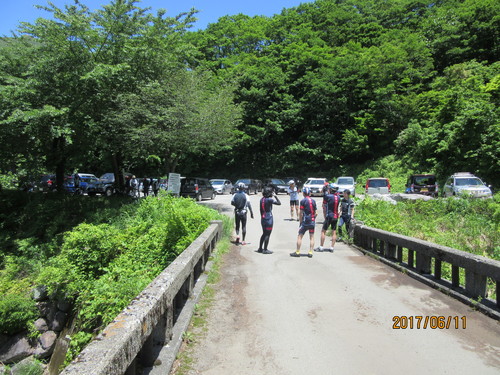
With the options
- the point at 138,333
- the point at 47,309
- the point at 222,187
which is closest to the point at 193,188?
the point at 222,187

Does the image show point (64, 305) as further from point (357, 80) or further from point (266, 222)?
point (357, 80)

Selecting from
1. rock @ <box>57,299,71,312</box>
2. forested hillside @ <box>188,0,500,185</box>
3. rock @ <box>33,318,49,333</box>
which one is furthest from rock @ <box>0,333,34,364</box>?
forested hillside @ <box>188,0,500,185</box>

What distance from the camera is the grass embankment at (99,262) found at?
6.71m

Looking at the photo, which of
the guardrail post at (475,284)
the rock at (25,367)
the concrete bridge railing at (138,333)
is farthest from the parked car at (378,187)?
the concrete bridge railing at (138,333)

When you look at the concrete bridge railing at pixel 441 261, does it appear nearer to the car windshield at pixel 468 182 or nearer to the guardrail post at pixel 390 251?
the guardrail post at pixel 390 251

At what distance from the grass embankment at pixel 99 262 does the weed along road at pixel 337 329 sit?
154 cm

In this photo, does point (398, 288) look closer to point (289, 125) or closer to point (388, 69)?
point (388, 69)

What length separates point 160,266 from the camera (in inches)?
292

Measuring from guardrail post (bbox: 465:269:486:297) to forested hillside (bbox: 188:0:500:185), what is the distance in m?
23.5

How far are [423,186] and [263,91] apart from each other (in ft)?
73.4

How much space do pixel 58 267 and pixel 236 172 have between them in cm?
3869

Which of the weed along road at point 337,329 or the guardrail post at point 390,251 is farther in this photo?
the guardrail post at point 390,251
